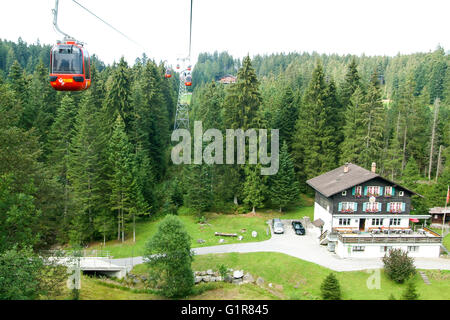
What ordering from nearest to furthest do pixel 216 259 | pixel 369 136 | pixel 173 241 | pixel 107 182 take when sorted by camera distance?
pixel 173 241
pixel 216 259
pixel 107 182
pixel 369 136

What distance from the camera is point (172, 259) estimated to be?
23.3 metres

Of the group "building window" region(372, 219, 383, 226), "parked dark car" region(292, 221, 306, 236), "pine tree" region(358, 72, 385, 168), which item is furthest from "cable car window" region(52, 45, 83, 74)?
"pine tree" region(358, 72, 385, 168)

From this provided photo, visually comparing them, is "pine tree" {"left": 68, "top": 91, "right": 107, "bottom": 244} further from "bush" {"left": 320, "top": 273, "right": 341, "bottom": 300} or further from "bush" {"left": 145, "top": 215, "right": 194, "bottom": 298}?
"bush" {"left": 320, "top": 273, "right": 341, "bottom": 300}

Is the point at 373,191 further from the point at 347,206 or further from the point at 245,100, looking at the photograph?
the point at 245,100

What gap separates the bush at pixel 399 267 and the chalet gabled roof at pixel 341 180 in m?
7.94

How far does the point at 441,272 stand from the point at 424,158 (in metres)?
32.0

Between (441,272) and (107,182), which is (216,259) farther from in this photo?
(441,272)

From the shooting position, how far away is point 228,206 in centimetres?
4266

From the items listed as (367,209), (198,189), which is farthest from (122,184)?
(367,209)

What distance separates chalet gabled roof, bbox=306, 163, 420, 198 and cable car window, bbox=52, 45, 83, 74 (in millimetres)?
24854

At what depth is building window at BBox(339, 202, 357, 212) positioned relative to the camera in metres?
33.8

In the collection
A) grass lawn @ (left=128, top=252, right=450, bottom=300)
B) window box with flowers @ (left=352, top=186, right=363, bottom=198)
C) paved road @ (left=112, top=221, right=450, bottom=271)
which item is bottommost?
grass lawn @ (left=128, top=252, right=450, bottom=300)
